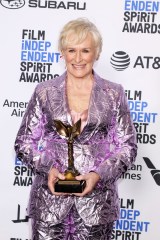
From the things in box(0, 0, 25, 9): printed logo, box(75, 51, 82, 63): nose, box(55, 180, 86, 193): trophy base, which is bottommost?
box(55, 180, 86, 193): trophy base

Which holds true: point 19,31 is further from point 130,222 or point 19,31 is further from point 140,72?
point 130,222

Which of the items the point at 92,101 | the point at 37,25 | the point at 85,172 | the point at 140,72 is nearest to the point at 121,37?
the point at 140,72

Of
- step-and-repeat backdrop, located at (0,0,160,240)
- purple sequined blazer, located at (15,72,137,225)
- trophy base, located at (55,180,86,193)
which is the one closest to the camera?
trophy base, located at (55,180,86,193)

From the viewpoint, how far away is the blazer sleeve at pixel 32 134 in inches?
75.3

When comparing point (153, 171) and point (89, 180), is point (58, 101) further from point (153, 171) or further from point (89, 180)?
point (153, 171)

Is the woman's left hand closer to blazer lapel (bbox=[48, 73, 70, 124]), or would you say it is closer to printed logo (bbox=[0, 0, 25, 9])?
blazer lapel (bbox=[48, 73, 70, 124])

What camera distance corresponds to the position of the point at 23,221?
9.07ft

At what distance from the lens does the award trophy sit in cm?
177

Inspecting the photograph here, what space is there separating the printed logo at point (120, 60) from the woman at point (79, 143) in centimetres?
64

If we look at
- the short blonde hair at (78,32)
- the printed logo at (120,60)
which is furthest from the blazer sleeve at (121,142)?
the printed logo at (120,60)

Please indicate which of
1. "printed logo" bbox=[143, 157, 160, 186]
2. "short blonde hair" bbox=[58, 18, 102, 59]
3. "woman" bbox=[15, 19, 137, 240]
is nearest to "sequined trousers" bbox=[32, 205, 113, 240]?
"woman" bbox=[15, 19, 137, 240]

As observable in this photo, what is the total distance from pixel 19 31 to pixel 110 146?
3.02 ft

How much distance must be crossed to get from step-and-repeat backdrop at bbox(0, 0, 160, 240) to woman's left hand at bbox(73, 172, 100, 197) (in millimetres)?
855

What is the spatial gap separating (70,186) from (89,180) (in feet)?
0.25
